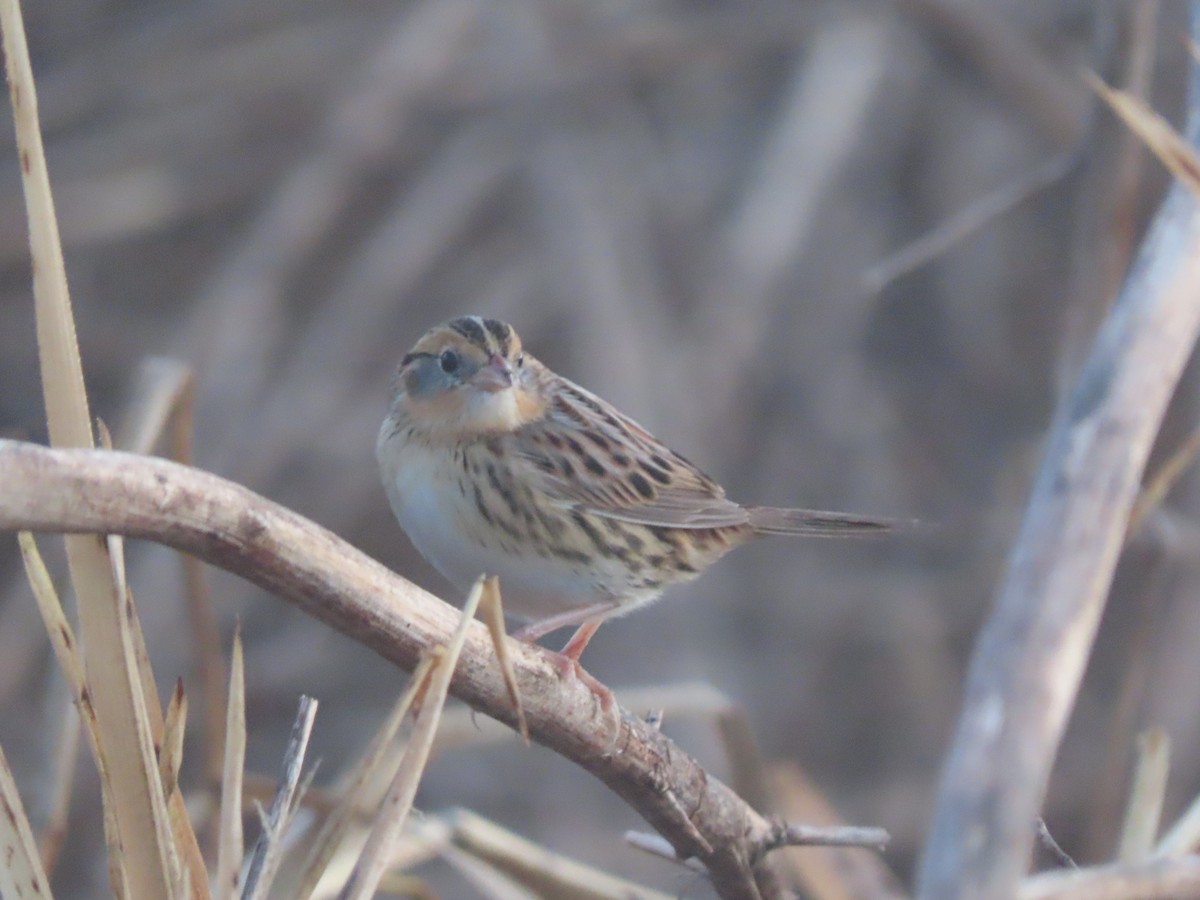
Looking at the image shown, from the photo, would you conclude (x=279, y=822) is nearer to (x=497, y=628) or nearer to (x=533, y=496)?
(x=497, y=628)

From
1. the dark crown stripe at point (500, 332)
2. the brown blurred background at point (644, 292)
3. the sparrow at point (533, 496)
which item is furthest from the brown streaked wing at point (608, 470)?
the brown blurred background at point (644, 292)

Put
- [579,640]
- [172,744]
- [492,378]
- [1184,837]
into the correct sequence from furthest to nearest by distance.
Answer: [492,378] → [579,640] → [1184,837] → [172,744]

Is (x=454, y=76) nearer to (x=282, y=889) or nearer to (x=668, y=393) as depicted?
(x=668, y=393)


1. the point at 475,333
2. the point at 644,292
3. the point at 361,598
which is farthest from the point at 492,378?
the point at 644,292

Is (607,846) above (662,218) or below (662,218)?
below

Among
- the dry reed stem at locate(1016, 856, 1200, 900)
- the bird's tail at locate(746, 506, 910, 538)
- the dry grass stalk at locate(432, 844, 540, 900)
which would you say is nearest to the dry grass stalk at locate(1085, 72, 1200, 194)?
the dry reed stem at locate(1016, 856, 1200, 900)

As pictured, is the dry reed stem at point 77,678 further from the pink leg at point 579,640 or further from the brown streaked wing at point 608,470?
the brown streaked wing at point 608,470

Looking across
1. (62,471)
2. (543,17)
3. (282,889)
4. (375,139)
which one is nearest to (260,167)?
(375,139)
